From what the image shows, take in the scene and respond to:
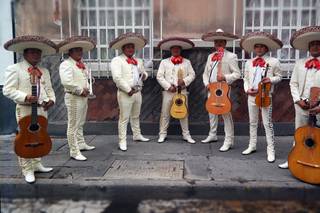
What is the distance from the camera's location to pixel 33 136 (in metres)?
5.36

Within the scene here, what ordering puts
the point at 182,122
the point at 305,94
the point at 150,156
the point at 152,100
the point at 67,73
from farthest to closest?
the point at 152,100 < the point at 182,122 < the point at 150,156 < the point at 67,73 < the point at 305,94

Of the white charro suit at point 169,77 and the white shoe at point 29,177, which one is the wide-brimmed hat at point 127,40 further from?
the white shoe at point 29,177

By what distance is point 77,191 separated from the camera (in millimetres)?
5402

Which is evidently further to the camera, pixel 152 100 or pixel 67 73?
pixel 152 100

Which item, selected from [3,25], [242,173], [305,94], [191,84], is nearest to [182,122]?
[191,84]

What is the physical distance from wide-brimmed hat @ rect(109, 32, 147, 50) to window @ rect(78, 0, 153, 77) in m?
1.06

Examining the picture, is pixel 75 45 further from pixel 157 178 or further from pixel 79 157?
pixel 157 178

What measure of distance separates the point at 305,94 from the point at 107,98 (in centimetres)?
423

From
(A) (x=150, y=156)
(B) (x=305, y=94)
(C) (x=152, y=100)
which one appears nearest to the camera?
(B) (x=305, y=94)

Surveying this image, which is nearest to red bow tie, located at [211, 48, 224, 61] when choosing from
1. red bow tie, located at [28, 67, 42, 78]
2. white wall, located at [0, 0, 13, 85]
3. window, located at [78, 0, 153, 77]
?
window, located at [78, 0, 153, 77]

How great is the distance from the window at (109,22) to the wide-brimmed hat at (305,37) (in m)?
3.31

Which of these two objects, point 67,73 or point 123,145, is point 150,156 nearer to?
point 123,145

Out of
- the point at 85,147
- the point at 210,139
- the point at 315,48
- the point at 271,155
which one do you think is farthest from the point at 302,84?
the point at 85,147

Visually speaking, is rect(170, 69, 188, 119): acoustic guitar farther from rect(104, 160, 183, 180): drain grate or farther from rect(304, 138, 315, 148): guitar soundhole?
rect(304, 138, 315, 148): guitar soundhole
